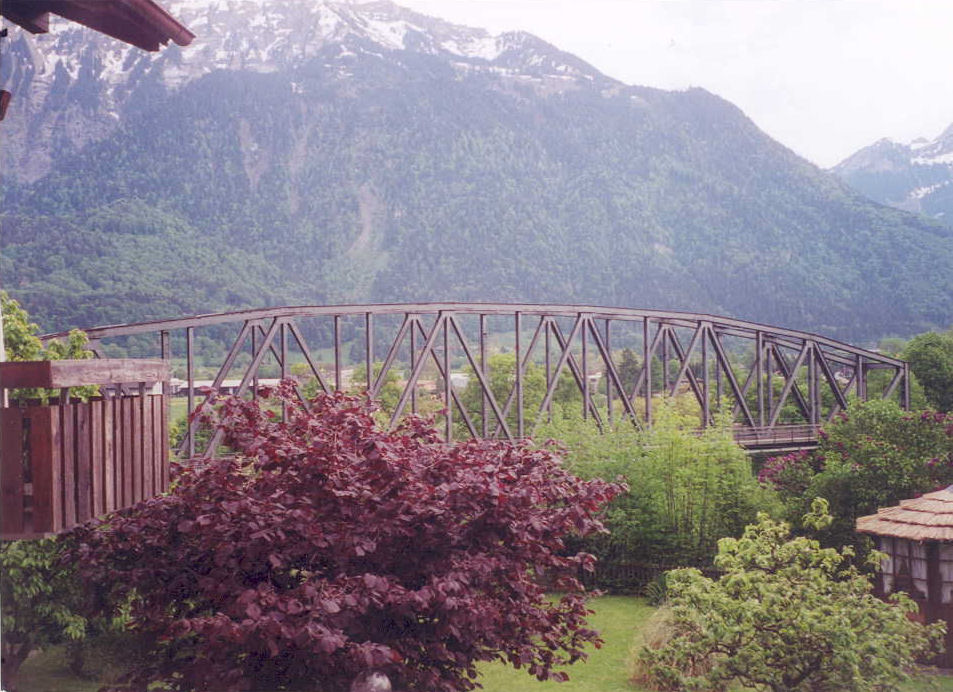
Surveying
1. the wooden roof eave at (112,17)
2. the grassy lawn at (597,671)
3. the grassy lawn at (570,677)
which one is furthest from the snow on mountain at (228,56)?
the wooden roof eave at (112,17)

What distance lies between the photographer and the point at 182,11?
75938mm

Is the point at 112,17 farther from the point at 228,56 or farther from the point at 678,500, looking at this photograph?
the point at 228,56

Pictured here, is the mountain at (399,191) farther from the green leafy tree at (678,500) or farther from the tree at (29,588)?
the tree at (29,588)

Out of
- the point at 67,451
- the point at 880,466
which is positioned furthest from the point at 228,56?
the point at 67,451

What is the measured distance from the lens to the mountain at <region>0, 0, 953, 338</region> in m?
53.7

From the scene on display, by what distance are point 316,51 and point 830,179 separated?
1968 inches

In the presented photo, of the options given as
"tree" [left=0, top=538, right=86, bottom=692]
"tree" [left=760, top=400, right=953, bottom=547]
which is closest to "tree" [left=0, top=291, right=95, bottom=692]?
"tree" [left=0, top=538, right=86, bottom=692]

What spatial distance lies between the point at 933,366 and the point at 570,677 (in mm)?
17614

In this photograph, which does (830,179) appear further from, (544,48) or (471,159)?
(544,48)

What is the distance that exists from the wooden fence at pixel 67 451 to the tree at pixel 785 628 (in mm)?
3949

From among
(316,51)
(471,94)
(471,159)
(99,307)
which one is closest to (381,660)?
(99,307)

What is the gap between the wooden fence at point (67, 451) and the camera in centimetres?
452

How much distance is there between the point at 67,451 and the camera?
4.66 metres

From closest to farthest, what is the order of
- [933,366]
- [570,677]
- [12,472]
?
[12,472]
[570,677]
[933,366]
